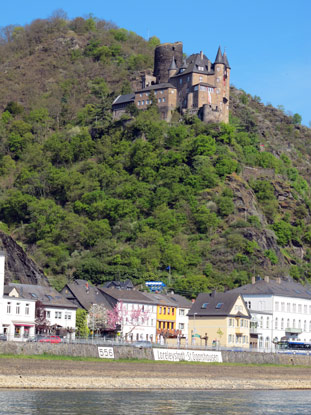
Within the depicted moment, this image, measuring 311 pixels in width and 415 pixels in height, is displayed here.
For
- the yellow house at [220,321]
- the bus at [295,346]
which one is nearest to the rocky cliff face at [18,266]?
the yellow house at [220,321]

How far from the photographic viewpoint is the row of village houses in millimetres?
82188

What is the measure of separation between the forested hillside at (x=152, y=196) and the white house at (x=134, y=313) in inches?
502

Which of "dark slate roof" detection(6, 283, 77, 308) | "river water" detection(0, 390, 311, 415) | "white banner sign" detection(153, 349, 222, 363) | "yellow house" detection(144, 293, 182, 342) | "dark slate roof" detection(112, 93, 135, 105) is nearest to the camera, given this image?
"river water" detection(0, 390, 311, 415)

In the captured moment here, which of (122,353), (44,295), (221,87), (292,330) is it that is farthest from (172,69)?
(122,353)

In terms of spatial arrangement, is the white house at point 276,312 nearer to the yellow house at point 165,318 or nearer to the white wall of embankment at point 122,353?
the yellow house at point 165,318

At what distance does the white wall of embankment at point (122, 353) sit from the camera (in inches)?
2290

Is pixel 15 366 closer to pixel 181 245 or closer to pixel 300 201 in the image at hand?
pixel 181 245

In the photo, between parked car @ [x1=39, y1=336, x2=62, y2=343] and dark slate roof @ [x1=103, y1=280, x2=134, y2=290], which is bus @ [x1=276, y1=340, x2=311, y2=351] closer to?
dark slate roof @ [x1=103, y1=280, x2=134, y2=290]

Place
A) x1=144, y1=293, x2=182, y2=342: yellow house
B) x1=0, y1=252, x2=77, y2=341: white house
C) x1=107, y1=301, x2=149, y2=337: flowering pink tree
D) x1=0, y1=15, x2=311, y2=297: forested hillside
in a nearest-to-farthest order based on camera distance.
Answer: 1. x1=0, y1=252, x2=77, y2=341: white house
2. x1=107, y1=301, x2=149, y2=337: flowering pink tree
3. x1=144, y1=293, x2=182, y2=342: yellow house
4. x1=0, y1=15, x2=311, y2=297: forested hillside

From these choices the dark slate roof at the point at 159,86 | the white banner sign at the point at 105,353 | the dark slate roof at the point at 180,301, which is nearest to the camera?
the white banner sign at the point at 105,353

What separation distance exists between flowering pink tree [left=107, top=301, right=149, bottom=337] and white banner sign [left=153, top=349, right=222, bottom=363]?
2007cm

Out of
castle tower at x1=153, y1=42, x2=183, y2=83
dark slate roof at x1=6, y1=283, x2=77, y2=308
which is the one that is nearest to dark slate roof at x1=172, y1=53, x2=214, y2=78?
castle tower at x1=153, y1=42, x2=183, y2=83

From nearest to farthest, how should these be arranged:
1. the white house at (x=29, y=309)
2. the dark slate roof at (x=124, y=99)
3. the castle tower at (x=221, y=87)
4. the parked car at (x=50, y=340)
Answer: the parked car at (x=50, y=340), the white house at (x=29, y=309), the castle tower at (x=221, y=87), the dark slate roof at (x=124, y=99)

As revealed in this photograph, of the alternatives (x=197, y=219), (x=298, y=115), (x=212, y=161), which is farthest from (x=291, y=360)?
(x=298, y=115)
